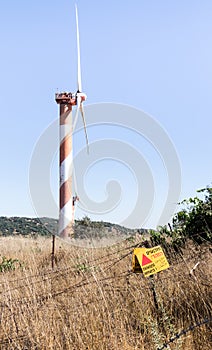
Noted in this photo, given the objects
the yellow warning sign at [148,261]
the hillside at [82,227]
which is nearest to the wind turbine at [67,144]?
the hillside at [82,227]

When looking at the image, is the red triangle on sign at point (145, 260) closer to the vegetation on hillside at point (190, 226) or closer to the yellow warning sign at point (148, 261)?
the yellow warning sign at point (148, 261)

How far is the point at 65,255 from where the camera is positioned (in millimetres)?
8398

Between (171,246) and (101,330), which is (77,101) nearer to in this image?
(171,246)

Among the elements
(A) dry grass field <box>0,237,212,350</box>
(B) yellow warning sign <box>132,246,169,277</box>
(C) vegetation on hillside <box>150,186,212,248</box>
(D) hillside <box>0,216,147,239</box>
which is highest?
(D) hillside <box>0,216,147,239</box>

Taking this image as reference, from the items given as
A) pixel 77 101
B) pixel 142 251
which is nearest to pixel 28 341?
pixel 142 251

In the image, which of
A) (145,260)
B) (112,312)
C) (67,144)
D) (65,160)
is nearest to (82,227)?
(65,160)

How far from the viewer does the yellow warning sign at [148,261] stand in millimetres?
3479

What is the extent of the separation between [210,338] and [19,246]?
26.2 feet

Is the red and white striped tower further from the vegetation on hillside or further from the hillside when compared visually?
the vegetation on hillside

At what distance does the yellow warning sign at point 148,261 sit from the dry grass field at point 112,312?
0.29m

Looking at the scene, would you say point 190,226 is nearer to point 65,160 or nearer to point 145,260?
point 145,260

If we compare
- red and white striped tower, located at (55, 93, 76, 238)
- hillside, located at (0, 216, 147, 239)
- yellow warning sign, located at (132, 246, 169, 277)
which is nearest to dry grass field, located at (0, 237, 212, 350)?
yellow warning sign, located at (132, 246, 169, 277)

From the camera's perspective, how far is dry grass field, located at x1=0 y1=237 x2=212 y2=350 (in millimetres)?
3320

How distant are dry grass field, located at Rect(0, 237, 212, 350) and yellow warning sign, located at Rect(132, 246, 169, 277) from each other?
11.3 inches
